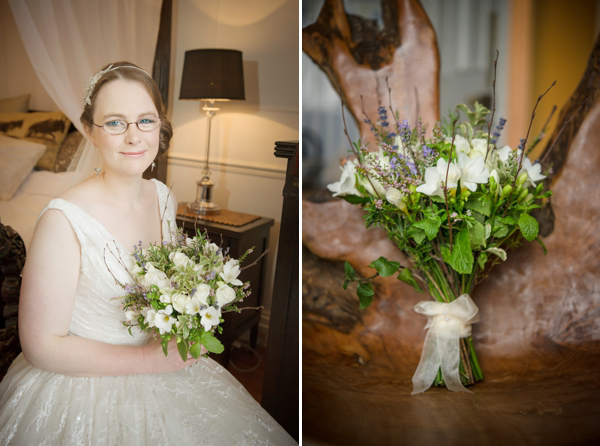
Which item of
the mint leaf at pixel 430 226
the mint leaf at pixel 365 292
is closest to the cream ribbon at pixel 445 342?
the mint leaf at pixel 365 292

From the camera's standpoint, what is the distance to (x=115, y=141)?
0.82 meters

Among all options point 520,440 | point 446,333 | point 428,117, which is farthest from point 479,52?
point 520,440

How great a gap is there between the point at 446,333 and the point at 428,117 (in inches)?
25.2

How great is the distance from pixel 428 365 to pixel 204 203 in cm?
68

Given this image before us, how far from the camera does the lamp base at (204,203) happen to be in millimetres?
965

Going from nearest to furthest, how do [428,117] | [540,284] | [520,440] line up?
[520,440] < [540,284] < [428,117]

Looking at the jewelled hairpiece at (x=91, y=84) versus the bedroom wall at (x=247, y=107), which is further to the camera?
the bedroom wall at (x=247, y=107)

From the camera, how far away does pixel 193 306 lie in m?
0.78

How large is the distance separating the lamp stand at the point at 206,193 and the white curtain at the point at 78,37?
0.13 metres

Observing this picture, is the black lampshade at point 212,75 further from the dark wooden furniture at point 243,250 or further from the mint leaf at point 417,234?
the mint leaf at point 417,234

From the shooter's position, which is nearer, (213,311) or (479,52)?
(213,311)

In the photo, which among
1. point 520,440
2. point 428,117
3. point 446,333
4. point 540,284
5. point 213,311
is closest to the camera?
point 213,311

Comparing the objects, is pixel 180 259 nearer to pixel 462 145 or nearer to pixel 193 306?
pixel 193 306

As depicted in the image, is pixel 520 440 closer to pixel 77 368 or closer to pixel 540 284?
pixel 540 284
